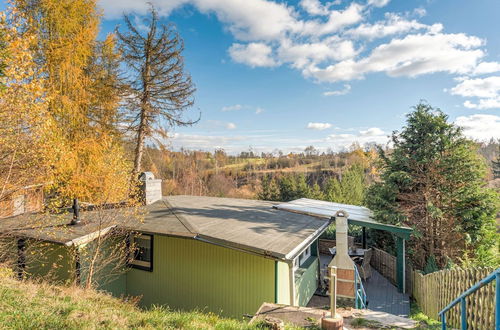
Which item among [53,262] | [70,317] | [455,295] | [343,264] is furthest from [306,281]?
[53,262]

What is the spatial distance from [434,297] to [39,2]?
1772 cm

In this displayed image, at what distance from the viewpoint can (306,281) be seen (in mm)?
8219

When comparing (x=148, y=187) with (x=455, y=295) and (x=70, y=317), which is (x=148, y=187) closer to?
(x=70, y=317)

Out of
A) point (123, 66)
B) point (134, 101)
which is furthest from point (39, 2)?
point (134, 101)

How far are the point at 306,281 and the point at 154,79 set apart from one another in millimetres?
12650

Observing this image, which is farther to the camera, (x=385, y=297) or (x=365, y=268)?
(x=365, y=268)

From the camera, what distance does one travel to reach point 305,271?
26.5 feet

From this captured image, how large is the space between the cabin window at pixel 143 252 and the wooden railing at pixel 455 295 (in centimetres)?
753

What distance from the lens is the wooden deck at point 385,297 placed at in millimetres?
8070

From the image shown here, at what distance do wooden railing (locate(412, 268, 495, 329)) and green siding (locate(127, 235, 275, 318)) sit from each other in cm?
384

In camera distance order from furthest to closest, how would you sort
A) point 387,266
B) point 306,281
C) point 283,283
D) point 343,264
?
point 387,266, point 306,281, point 343,264, point 283,283

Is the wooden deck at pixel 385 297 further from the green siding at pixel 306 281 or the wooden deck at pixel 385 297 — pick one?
the green siding at pixel 306 281

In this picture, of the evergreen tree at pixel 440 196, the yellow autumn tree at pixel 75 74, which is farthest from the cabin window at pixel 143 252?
the evergreen tree at pixel 440 196

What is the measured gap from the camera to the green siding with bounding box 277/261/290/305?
21.0 feet
